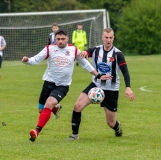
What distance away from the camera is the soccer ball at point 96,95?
29.4 feet

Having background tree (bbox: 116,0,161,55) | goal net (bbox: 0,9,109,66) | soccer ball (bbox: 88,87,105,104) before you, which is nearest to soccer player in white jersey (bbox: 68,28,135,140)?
soccer ball (bbox: 88,87,105,104)

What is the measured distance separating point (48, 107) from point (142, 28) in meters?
42.0

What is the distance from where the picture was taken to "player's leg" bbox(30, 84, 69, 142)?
8.62 m

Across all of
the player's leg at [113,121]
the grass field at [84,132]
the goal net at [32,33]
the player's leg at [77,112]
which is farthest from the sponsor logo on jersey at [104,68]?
the goal net at [32,33]

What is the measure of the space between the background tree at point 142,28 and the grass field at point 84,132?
32523 mm

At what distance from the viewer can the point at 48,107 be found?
8.91 meters

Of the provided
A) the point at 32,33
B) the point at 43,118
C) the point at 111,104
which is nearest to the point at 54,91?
the point at 43,118

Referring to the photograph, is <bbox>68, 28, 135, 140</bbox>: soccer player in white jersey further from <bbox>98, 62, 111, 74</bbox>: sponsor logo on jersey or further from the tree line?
the tree line

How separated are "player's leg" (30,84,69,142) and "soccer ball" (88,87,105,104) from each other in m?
0.51

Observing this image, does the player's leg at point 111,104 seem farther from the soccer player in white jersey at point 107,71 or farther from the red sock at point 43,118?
the red sock at point 43,118

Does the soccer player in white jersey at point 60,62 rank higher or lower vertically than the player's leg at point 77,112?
higher

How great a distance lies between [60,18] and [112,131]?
26.6 m

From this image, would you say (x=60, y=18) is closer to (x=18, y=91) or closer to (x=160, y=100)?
(x=18, y=91)

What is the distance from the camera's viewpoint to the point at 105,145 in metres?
8.53
